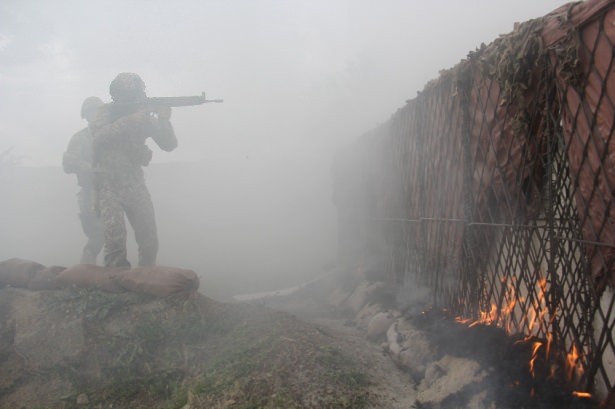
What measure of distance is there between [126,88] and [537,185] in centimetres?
594

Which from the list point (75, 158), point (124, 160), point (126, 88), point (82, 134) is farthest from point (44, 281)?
point (82, 134)

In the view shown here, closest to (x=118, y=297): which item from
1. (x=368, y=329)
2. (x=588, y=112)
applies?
(x=368, y=329)

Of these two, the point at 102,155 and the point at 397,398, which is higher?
the point at 102,155

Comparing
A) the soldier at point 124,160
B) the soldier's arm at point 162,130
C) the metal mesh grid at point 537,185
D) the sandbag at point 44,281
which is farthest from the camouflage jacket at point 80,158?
the metal mesh grid at point 537,185

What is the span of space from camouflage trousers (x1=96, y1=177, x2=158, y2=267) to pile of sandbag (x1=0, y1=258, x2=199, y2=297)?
59 cm

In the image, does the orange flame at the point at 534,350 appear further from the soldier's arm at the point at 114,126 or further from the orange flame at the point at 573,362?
the soldier's arm at the point at 114,126

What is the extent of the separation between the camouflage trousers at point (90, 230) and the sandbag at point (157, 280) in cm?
301

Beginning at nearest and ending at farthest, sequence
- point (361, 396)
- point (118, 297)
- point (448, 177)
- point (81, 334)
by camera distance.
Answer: point (361, 396), point (448, 177), point (81, 334), point (118, 297)

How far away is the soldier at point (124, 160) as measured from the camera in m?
5.79

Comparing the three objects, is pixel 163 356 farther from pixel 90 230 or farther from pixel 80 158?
pixel 80 158

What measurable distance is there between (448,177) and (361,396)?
7.13 ft

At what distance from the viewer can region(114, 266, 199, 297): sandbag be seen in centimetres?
466

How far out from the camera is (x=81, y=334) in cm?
421

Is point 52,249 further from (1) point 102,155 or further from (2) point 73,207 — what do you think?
(1) point 102,155
